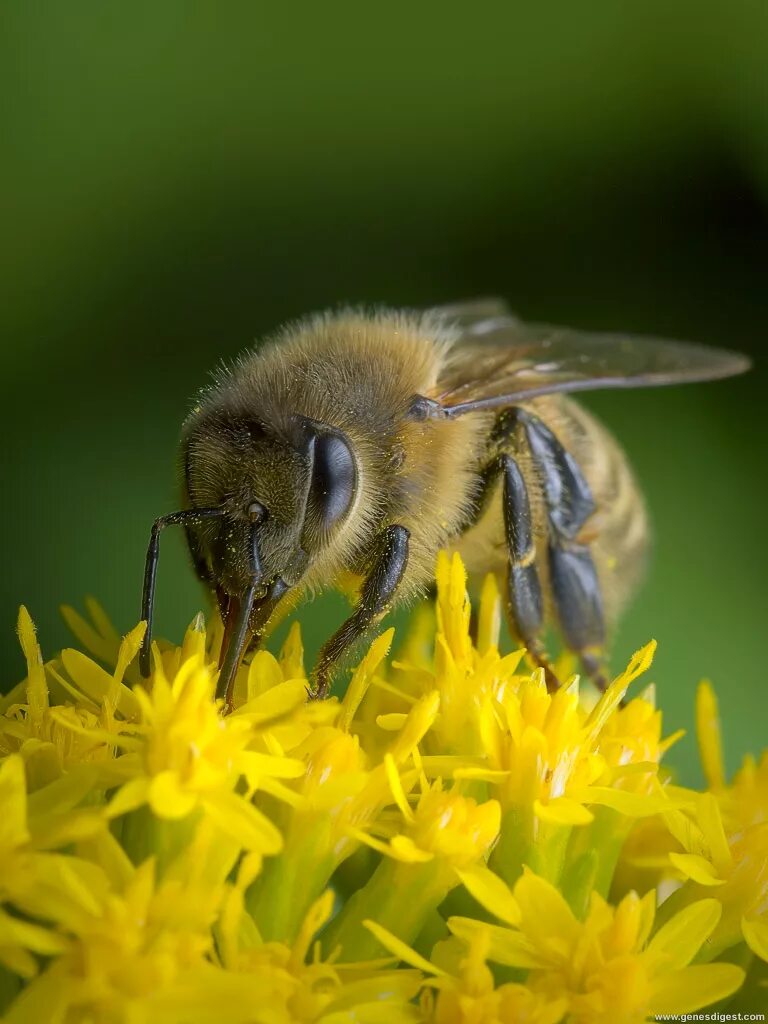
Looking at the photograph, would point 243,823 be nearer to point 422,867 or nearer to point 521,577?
point 422,867

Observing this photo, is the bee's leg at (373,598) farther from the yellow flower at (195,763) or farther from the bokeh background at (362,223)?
the bokeh background at (362,223)

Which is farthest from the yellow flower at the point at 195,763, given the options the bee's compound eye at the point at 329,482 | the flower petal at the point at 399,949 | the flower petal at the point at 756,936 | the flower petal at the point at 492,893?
the flower petal at the point at 756,936

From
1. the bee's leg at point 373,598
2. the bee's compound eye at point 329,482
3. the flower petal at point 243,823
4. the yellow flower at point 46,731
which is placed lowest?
the flower petal at point 243,823

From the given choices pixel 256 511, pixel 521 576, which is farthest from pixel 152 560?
pixel 521 576

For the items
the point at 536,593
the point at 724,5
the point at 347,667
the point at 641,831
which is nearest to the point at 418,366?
the point at 536,593

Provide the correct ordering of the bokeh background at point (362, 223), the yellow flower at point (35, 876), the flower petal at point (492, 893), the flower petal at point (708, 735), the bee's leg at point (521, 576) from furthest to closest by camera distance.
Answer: the bokeh background at point (362, 223) < the bee's leg at point (521, 576) < the flower petal at point (708, 735) < the flower petal at point (492, 893) < the yellow flower at point (35, 876)

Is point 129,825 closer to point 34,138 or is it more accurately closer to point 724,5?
point 34,138
